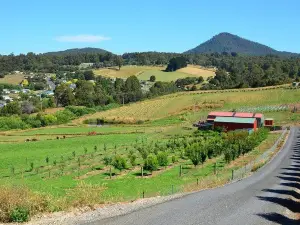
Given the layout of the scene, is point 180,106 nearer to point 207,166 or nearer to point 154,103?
point 154,103

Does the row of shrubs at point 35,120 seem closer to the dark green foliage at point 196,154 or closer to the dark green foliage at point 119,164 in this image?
the dark green foliage at point 196,154

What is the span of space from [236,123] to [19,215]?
6491cm

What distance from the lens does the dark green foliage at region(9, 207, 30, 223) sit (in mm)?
→ 14398

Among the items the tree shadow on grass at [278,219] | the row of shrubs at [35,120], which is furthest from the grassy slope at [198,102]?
the tree shadow on grass at [278,219]

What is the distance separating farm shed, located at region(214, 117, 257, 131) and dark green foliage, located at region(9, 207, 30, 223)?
64.1 m

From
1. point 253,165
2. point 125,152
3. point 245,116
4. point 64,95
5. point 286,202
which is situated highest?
point 286,202

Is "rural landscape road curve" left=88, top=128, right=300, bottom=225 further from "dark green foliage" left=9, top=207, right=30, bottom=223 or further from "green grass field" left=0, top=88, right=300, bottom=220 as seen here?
"dark green foliage" left=9, top=207, right=30, bottom=223

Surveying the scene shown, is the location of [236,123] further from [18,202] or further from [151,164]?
[18,202]

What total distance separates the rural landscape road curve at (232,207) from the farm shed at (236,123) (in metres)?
45.5

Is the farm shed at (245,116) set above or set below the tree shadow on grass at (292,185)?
below

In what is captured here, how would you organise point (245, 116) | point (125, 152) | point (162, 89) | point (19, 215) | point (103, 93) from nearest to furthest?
point (19, 215) → point (125, 152) → point (245, 116) → point (103, 93) → point (162, 89)

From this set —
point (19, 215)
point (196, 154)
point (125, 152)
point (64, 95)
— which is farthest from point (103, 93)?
point (19, 215)

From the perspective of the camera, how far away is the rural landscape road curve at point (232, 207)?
1631 cm

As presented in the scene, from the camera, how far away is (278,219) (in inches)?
709
